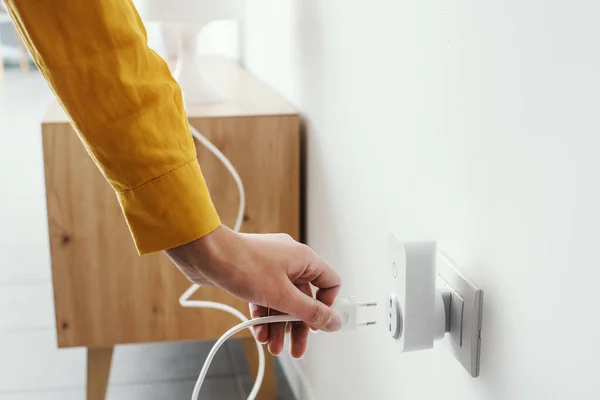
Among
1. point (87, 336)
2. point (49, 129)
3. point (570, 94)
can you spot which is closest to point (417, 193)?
point (570, 94)

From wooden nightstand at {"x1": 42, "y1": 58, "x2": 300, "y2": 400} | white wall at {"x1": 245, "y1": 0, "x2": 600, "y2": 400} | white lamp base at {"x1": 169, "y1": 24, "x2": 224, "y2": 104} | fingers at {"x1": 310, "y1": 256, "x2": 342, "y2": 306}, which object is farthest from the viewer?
white lamp base at {"x1": 169, "y1": 24, "x2": 224, "y2": 104}

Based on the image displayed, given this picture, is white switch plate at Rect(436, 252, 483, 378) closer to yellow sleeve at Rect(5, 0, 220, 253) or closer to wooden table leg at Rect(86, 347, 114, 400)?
yellow sleeve at Rect(5, 0, 220, 253)

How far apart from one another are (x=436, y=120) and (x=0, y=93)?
5.35 m

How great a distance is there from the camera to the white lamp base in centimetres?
162

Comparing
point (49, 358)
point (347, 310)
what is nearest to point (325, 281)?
point (347, 310)

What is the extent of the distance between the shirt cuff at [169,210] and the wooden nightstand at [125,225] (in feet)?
2.78

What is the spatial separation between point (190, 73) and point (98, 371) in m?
0.67

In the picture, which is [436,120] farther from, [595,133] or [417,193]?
[595,133]

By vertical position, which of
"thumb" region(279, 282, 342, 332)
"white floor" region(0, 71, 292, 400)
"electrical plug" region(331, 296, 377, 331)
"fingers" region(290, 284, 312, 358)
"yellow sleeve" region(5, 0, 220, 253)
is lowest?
"white floor" region(0, 71, 292, 400)

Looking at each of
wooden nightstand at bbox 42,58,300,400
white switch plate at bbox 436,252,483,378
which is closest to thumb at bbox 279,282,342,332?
white switch plate at bbox 436,252,483,378

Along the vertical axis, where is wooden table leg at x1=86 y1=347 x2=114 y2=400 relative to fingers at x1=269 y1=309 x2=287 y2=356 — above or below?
below

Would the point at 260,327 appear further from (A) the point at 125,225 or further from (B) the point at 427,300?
(A) the point at 125,225

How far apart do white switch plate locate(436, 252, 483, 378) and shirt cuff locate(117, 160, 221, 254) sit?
0.26 m

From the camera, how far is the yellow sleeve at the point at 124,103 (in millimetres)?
622
